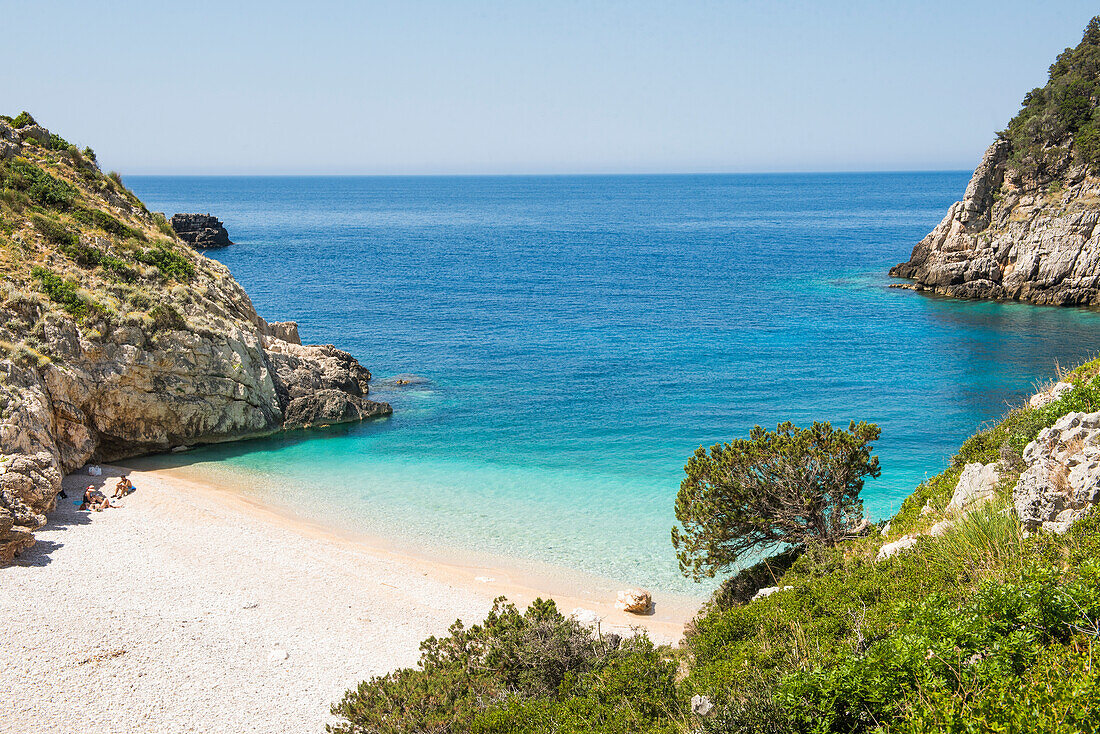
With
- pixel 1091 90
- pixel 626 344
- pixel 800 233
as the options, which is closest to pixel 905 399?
pixel 626 344

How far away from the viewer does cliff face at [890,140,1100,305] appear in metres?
59.1

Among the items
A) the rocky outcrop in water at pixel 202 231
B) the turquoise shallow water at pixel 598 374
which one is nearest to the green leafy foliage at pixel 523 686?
the turquoise shallow water at pixel 598 374

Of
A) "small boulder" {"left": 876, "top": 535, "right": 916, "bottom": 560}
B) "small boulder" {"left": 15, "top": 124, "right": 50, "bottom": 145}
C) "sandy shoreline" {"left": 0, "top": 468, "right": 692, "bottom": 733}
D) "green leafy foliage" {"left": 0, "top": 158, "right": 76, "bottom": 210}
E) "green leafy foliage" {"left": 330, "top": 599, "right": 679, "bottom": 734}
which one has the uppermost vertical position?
"small boulder" {"left": 15, "top": 124, "right": 50, "bottom": 145}

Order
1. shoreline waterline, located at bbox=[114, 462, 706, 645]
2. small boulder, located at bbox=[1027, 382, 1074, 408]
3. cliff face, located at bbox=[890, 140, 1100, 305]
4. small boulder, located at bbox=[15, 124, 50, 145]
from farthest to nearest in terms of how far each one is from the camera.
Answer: cliff face, located at bbox=[890, 140, 1100, 305], small boulder, located at bbox=[15, 124, 50, 145], shoreline waterline, located at bbox=[114, 462, 706, 645], small boulder, located at bbox=[1027, 382, 1074, 408]

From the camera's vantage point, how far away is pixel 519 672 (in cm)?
1249

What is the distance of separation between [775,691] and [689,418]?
2664cm

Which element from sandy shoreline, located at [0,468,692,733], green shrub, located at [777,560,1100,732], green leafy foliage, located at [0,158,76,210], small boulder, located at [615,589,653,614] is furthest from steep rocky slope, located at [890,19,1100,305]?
green leafy foliage, located at [0,158,76,210]

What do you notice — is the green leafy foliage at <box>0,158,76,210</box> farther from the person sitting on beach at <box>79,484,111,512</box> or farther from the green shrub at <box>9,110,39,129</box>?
the person sitting on beach at <box>79,484,111,512</box>

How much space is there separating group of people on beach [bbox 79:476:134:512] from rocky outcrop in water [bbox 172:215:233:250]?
3186 inches

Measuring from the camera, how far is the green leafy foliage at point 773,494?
52.6 ft

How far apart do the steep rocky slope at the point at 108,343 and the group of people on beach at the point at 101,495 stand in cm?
118

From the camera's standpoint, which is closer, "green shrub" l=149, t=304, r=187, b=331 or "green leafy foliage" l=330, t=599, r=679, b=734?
"green leafy foliage" l=330, t=599, r=679, b=734

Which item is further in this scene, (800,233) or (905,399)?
(800,233)

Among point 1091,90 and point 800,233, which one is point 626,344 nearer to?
point 1091,90
